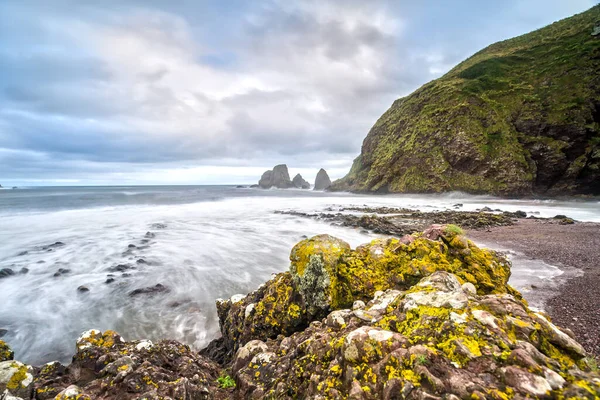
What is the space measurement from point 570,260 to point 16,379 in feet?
52.9

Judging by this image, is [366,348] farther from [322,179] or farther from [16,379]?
[322,179]

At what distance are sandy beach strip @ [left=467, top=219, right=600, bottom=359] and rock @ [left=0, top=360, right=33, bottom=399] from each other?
8775mm

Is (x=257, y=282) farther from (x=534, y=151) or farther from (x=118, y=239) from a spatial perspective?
(x=534, y=151)

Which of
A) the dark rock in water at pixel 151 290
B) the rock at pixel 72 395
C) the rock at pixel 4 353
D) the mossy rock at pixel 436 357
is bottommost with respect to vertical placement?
the dark rock in water at pixel 151 290

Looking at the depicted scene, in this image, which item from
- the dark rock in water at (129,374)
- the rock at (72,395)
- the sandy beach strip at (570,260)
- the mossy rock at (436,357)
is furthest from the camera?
the sandy beach strip at (570,260)

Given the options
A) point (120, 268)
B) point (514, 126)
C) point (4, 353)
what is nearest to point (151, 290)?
point (120, 268)

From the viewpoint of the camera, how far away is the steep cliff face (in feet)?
138

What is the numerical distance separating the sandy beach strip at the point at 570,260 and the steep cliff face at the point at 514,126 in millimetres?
31418

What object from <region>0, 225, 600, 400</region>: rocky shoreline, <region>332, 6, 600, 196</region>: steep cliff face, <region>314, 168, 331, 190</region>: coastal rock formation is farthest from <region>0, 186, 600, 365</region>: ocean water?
<region>314, 168, 331, 190</region>: coastal rock formation

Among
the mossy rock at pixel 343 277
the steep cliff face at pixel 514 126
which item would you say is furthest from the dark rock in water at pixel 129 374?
the steep cliff face at pixel 514 126

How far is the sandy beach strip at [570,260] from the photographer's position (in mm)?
5637

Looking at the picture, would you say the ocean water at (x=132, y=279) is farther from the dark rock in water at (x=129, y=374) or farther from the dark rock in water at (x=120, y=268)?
the dark rock in water at (x=129, y=374)

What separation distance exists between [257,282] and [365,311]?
29.3 feet

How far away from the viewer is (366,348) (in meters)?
2.94
